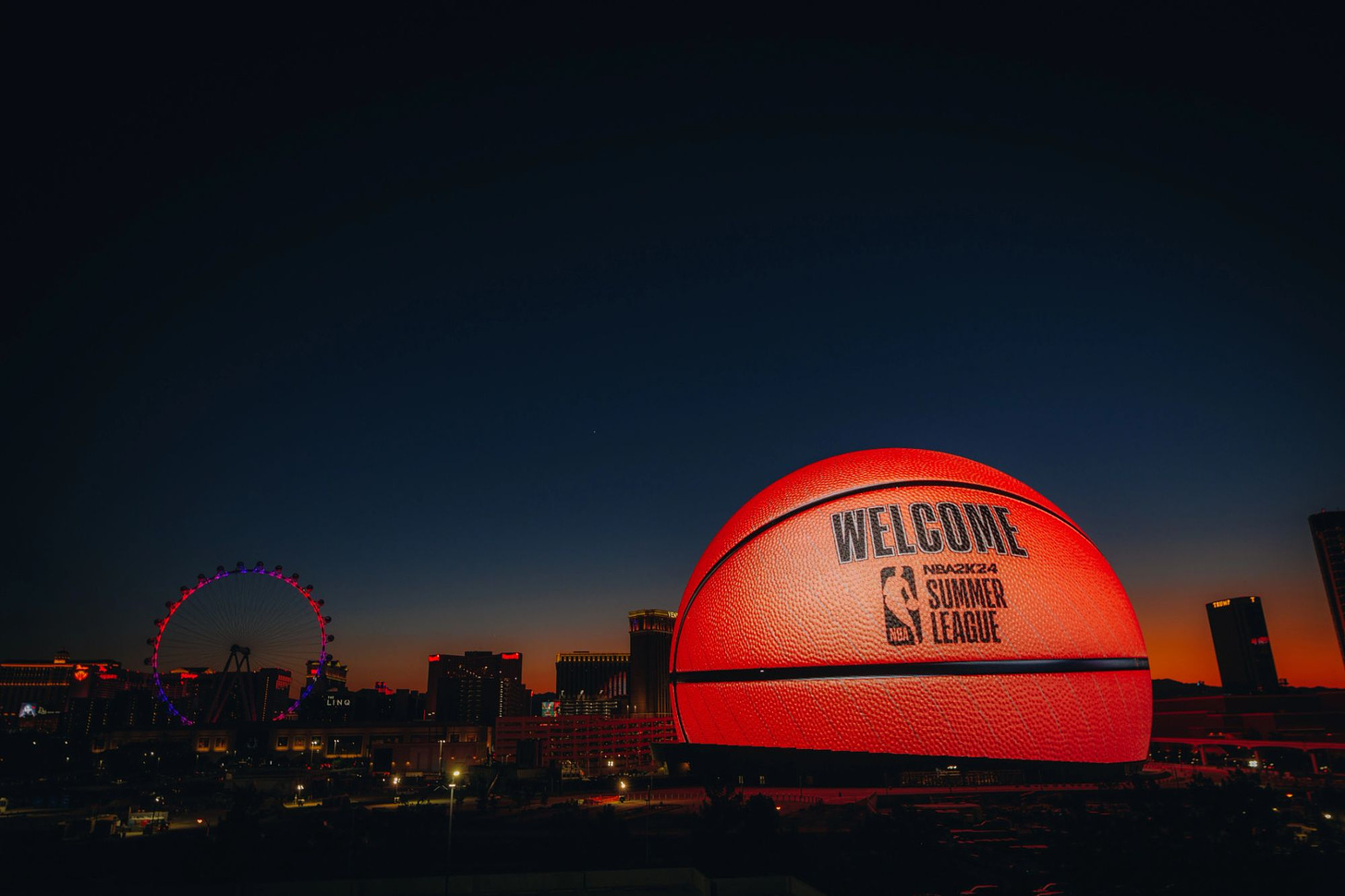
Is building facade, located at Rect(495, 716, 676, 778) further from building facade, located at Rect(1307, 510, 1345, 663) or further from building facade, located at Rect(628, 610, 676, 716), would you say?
building facade, located at Rect(1307, 510, 1345, 663)

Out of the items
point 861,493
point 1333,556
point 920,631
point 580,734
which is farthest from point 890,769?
point 1333,556

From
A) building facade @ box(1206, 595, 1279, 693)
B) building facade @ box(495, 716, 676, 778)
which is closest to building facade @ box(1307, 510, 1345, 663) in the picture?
building facade @ box(1206, 595, 1279, 693)

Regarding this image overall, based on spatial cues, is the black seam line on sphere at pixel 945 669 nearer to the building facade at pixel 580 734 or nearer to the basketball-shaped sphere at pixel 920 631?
the basketball-shaped sphere at pixel 920 631

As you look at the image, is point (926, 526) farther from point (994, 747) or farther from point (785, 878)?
point (785, 878)

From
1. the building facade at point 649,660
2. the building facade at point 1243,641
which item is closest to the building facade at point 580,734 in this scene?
the building facade at point 649,660

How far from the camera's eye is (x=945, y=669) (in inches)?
260

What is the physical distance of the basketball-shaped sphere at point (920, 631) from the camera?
262 inches

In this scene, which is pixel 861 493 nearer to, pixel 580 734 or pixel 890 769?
pixel 890 769

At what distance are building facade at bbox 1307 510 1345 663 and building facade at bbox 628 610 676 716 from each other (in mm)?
140452

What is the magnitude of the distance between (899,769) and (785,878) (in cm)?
202

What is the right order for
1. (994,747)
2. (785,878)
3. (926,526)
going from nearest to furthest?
(994,747) < (926,526) < (785,878)

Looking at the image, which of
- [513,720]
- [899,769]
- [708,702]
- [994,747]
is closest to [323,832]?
[708,702]

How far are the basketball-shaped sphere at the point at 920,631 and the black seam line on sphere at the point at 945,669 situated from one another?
12mm

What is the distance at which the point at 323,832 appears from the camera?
1188 centimetres
